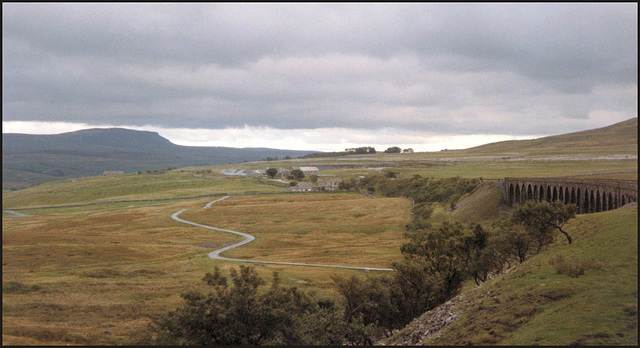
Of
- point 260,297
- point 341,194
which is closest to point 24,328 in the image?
point 260,297

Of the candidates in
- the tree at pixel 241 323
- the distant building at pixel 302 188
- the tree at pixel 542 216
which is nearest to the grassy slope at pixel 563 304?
the tree at pixel 542 216

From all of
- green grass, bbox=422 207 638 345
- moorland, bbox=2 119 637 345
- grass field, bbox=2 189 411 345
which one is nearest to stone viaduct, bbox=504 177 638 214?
moorland, bbox=2 119 637 345

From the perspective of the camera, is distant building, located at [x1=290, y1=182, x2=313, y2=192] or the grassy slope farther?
distant building, located at [x1=290, y1=182, x2=313, y2=192]

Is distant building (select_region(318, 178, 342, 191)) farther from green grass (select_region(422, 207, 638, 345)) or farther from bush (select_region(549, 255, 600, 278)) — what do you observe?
bush (select_region(549, 255, 600, 278))

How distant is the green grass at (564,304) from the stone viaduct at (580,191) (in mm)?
30143

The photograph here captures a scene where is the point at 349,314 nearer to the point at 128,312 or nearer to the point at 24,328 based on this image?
the point at 128,312

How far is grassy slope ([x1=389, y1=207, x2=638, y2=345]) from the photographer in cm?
2144

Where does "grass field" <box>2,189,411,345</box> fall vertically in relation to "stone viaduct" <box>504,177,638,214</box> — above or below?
below

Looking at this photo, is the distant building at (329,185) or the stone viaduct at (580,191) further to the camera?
the distant building at (329,185)

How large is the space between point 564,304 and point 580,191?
201ft

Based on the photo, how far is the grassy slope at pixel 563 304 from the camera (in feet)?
70.3

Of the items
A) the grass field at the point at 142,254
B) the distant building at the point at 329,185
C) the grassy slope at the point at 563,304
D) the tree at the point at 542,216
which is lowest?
the grass field at the point at 142,254

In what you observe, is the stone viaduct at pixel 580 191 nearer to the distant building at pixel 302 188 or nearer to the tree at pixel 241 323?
the tree at pixel 241 323

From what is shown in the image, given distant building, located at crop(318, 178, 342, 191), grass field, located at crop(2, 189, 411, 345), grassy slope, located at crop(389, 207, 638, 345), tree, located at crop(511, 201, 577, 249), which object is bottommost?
grass field, located at crop(2, 189, 411, 345)
